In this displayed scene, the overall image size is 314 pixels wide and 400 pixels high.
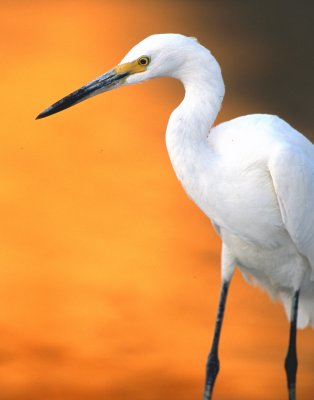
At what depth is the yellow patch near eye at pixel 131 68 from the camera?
549 cm

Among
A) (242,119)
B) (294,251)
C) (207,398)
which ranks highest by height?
(242,119)

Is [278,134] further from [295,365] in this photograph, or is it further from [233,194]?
[295,365]

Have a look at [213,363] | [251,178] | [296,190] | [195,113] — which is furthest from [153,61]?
[213,363]

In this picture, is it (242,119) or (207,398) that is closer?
(242,119)

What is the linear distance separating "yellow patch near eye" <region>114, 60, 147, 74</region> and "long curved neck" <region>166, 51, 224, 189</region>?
0.54 feet

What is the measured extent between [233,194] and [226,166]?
4.6 inches

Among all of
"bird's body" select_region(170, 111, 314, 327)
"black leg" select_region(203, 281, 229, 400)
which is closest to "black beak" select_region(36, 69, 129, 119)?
"bird's body" select_region(170, 111, 314, 327)

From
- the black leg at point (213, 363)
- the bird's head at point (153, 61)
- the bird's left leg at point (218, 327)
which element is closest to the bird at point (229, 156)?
the bird's head at point (153, 61)

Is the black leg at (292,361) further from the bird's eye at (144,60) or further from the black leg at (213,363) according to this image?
the bird's eye at (144,60)

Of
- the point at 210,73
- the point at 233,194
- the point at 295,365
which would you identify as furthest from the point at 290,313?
the point at 210,73

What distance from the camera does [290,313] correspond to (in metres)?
6.07

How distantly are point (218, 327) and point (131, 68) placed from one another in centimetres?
125

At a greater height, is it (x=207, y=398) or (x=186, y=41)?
(x=186, y=41)

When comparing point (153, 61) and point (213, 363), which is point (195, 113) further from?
point (213, 363)
